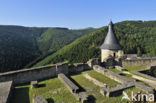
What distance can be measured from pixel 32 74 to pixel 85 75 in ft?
17.5

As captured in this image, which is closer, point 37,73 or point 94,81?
point 94,81

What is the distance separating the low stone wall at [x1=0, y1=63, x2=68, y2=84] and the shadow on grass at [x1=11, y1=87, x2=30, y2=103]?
3.88ft

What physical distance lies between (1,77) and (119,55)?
14871mm

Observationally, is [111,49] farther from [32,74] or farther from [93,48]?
[93,48]

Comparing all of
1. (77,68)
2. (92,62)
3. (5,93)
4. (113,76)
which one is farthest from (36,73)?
(113,76)

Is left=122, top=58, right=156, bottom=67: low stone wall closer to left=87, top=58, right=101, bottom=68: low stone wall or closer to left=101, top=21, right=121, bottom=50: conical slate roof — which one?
left=101, top=21, right=121, bottom=50: conical slate roof

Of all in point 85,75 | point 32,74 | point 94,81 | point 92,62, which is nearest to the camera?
point 94,81

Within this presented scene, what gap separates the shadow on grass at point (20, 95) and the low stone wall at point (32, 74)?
46.6 inches

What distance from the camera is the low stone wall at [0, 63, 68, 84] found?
9820 millimetres

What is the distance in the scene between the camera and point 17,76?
33.2 feet

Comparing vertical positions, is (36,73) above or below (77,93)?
above

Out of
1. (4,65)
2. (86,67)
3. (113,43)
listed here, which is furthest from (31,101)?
(4,65)

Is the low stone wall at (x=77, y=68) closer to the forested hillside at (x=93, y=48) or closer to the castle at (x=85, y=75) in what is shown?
the castle at (x=85, y=75)

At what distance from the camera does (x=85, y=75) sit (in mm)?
11766
